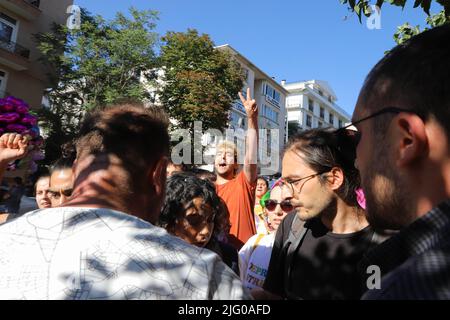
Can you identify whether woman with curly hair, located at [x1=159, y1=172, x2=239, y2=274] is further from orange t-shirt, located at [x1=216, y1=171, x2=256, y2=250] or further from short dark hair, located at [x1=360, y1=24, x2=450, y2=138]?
short dark hair, located at [x1=360, y1=24, x2=450, y2=138]

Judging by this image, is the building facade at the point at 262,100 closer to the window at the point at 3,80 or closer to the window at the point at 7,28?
the window at the point at 7,28

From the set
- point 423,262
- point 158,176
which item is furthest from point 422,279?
point 158,176

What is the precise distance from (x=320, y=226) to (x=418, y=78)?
1.58 metres

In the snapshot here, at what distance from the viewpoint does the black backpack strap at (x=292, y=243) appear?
2.31m

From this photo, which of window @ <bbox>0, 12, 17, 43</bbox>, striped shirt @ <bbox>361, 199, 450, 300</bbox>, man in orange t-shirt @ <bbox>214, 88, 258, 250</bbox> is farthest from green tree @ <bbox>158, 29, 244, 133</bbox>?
striped shirt @ <bbox>361, 199, 450, 300</bbox>

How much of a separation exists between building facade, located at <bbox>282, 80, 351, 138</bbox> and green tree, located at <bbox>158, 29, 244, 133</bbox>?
3083cm

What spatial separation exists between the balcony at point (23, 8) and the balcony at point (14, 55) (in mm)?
1983

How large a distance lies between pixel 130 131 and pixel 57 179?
7.02 ft

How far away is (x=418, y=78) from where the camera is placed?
1055 millimetres

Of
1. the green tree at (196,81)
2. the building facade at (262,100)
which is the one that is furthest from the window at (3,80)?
the building facade at (262,100)

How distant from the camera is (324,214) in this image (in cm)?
243

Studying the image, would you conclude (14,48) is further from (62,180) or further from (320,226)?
(320,226)
